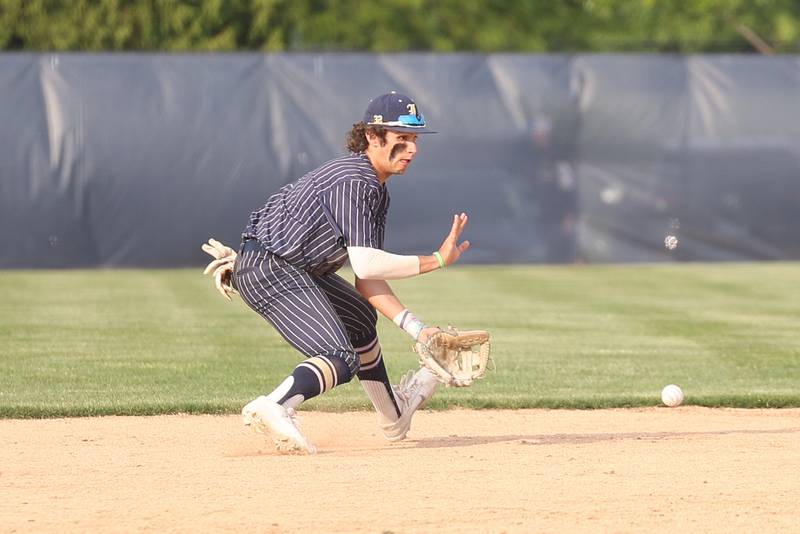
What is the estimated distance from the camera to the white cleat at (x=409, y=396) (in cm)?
665

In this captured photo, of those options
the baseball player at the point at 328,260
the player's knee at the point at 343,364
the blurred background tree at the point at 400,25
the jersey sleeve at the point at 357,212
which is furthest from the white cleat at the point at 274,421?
the blurred background tree at the point at 400,25

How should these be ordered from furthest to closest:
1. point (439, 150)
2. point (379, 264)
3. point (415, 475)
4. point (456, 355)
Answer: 1. point (439, 150)
2. point (456, 355)
3. point (379, 264)
4. point (415, 475)

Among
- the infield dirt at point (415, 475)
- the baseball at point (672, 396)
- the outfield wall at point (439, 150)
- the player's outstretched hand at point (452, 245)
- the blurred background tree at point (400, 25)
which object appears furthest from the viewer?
the blurred background tree at point (400, 25)

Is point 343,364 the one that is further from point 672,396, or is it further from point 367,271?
point 672,396

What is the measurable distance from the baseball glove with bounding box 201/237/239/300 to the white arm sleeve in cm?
71

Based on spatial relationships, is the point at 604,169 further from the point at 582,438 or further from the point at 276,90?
the point at 582,438

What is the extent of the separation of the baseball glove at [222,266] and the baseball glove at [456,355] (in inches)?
36.5

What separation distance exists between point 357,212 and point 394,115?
458mm

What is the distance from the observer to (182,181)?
16219mm

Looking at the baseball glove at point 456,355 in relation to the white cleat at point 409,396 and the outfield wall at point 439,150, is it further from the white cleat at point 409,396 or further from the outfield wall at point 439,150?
the outfield wall at point 439,150

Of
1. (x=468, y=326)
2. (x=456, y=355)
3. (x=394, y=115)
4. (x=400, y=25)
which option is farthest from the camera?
(x=400, y=25)

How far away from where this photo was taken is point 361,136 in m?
6.19

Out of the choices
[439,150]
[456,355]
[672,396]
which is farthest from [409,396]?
[439,150]

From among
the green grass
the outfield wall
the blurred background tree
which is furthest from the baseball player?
the blurred background tree
